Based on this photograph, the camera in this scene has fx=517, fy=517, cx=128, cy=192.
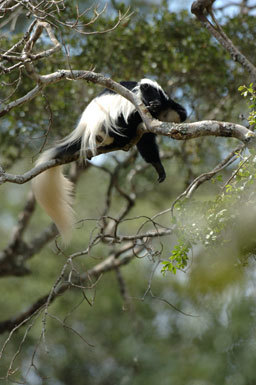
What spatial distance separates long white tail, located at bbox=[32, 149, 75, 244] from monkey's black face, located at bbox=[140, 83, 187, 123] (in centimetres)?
66

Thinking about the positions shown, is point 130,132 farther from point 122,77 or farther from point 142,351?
point 142,351

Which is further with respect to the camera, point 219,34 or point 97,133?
point 97,133

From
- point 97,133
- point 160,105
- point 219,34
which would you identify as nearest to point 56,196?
point 97,133

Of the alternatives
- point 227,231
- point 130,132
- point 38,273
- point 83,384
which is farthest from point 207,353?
point 227,231

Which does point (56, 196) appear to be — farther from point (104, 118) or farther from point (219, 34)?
point (219, 34)

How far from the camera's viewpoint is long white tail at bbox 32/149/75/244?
3.15m

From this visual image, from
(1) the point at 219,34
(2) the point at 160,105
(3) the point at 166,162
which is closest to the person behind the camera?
(1) the point at 219,34

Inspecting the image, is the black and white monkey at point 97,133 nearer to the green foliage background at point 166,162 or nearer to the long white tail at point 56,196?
the long white tail at point 56,196

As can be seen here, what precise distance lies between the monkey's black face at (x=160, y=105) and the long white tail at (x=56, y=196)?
0.66 m

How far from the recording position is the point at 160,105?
3.18 m

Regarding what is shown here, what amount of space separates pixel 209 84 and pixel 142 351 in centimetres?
258

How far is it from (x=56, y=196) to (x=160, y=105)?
2.81ft

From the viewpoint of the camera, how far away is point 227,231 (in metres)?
2.14

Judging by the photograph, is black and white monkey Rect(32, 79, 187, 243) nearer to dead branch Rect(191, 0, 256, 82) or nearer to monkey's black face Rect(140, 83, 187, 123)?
monkey's black face Rect(140, 83, 187, 123)
